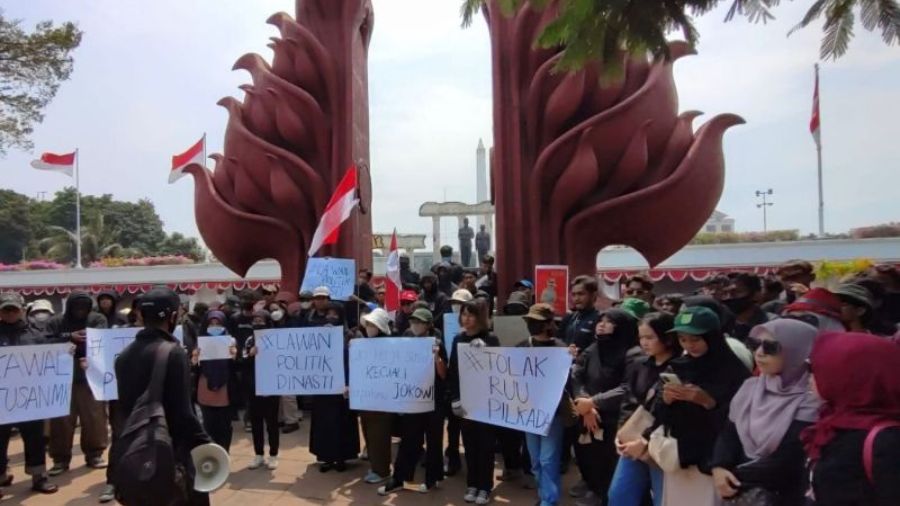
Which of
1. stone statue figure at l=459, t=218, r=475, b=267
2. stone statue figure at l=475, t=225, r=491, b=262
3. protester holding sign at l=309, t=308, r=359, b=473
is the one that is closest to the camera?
protester holding sign at l=309, t=308, r=359, b=473

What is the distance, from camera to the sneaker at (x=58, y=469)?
603 cm

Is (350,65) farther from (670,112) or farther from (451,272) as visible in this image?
(670,112)

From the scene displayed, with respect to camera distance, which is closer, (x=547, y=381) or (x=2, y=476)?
(x=547, y=381)

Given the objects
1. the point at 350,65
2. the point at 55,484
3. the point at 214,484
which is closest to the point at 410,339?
the point at 214,484

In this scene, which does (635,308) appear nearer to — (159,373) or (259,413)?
(159,373)

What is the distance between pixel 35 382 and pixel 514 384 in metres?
4.05

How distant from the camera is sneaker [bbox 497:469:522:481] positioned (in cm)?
570

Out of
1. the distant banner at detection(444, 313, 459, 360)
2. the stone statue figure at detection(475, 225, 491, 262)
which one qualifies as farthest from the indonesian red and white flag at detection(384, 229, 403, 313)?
the stone statue figure at detection(475, 225, 491, 262)

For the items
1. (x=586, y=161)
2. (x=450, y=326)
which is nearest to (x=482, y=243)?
(x=586, y=161)

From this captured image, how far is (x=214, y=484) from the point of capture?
3381 mm

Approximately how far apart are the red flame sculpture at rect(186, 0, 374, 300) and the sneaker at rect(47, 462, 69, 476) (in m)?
4.26

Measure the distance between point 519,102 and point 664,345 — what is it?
6.47 meters

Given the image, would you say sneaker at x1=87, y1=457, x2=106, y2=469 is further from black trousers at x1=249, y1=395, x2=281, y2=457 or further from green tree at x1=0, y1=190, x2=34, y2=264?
green tree at x1=0, y1=190, x2=34, y2=264

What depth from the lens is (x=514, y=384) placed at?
4.76m
